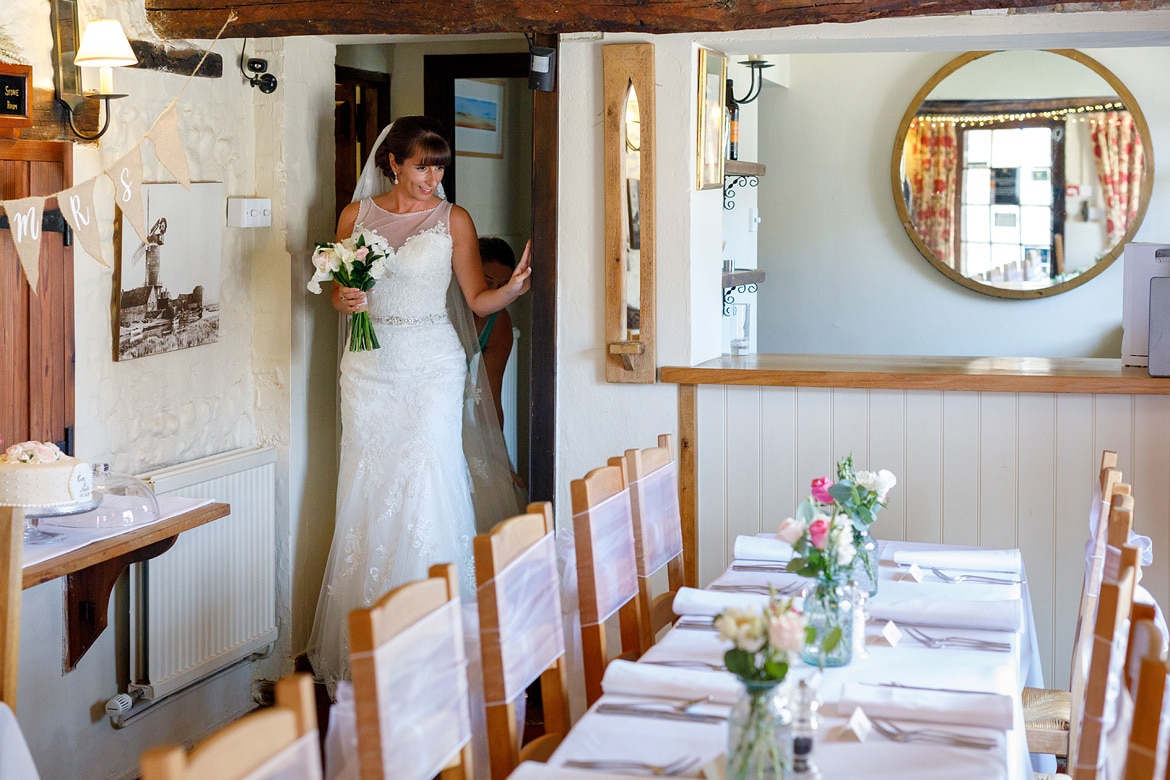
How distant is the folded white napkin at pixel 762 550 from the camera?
3098mm

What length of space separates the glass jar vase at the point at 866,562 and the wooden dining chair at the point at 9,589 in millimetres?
1618

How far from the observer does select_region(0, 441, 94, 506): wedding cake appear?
2.80 m

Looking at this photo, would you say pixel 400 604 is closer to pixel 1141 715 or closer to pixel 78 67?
pixel 1141 715

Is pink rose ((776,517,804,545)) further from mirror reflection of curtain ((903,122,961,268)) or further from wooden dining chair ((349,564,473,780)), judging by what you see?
mirror reflection of curtain ((903,122,961,268))

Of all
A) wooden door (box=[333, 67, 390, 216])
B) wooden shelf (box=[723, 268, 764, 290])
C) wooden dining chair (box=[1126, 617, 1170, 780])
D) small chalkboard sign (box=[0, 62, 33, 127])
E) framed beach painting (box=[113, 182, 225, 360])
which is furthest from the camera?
wooden shelf (box=[723, 268, 764, 290])

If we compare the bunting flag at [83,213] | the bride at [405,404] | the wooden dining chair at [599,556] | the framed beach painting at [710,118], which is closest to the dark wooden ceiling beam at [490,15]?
the framed beach painting at [710,118]

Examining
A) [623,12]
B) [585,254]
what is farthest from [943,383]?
[623,12]

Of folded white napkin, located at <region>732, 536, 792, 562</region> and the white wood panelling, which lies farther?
the white wood panelling

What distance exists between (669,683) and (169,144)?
187 cm

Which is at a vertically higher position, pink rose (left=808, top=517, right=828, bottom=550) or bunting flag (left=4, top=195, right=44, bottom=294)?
bunting flag (left=4, top=195, right=44, bottom=294)

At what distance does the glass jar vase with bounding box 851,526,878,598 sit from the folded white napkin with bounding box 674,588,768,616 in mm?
204

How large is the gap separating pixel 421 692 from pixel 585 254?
2.39 m

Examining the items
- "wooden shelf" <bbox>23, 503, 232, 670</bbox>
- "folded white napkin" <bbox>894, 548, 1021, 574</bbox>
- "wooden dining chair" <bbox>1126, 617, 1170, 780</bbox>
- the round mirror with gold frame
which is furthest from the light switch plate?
the round mirror with gold frame

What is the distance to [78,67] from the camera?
332 cm
